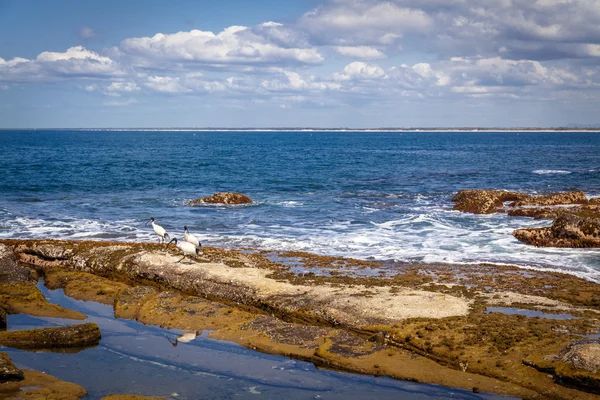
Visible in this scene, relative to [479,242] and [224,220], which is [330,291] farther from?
[224,220]

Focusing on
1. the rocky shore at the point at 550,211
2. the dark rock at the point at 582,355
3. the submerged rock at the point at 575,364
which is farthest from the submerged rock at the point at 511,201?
the submerged rock at the point at 575,364

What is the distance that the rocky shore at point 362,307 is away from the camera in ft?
39.2

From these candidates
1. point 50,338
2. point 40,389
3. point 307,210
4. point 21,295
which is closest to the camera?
point 40,389

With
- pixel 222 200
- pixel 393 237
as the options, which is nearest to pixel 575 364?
pixel 393 237

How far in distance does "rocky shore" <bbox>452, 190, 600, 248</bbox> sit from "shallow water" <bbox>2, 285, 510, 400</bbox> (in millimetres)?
16633

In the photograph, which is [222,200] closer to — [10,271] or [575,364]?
[10,271]

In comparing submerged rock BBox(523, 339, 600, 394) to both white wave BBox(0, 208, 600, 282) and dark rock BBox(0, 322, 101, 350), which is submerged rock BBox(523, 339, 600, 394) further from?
dark rock BBox(0, 322, 101, 350)

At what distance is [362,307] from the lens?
49.9 ft

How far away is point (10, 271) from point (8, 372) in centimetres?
822

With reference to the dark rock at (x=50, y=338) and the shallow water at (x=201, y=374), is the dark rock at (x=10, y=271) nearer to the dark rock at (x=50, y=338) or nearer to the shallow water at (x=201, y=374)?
the dark rock at (x=50, y=338)

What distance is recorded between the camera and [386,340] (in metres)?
13.6

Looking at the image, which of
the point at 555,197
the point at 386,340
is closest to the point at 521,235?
the point at 555,197

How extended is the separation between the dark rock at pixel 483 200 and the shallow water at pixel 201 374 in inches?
975

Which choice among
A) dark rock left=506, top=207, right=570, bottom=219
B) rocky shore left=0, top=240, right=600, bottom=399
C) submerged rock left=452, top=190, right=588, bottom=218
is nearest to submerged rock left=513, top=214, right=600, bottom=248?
rocky shore left=0, top=240, right=600, bottom=399
